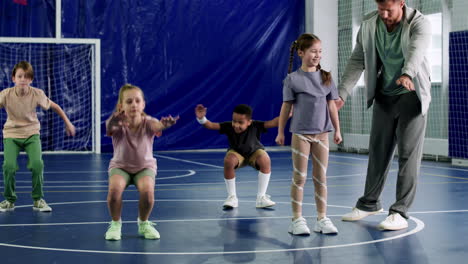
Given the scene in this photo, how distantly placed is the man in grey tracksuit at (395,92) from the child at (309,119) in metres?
0.21

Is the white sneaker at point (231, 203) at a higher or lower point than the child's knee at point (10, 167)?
lower

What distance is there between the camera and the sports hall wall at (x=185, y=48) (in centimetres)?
1297

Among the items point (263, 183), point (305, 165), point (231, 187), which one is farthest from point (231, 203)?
point (305, 165)

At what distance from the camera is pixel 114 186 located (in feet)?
14.4

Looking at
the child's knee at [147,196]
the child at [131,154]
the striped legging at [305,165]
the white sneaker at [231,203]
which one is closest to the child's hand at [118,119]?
the child at [131,154]

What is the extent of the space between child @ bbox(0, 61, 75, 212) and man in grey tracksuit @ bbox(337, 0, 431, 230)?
240 cm

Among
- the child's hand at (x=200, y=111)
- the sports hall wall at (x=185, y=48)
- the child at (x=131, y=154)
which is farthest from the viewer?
the sports hall wall at (x=185, y=48)

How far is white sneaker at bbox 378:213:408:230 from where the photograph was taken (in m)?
4.68

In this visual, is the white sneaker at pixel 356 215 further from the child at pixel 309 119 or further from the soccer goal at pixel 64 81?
the soccer goal at pixel 64 81

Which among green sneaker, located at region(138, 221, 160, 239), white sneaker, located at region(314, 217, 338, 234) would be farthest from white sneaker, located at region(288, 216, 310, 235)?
green sneaker, located at region(138, 221, 160, 239)

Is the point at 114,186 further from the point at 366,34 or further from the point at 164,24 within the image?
the point at 164,24

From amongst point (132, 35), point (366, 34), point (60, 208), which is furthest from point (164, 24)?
point (366, 34)

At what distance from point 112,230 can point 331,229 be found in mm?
1360

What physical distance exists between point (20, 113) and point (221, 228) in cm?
203
